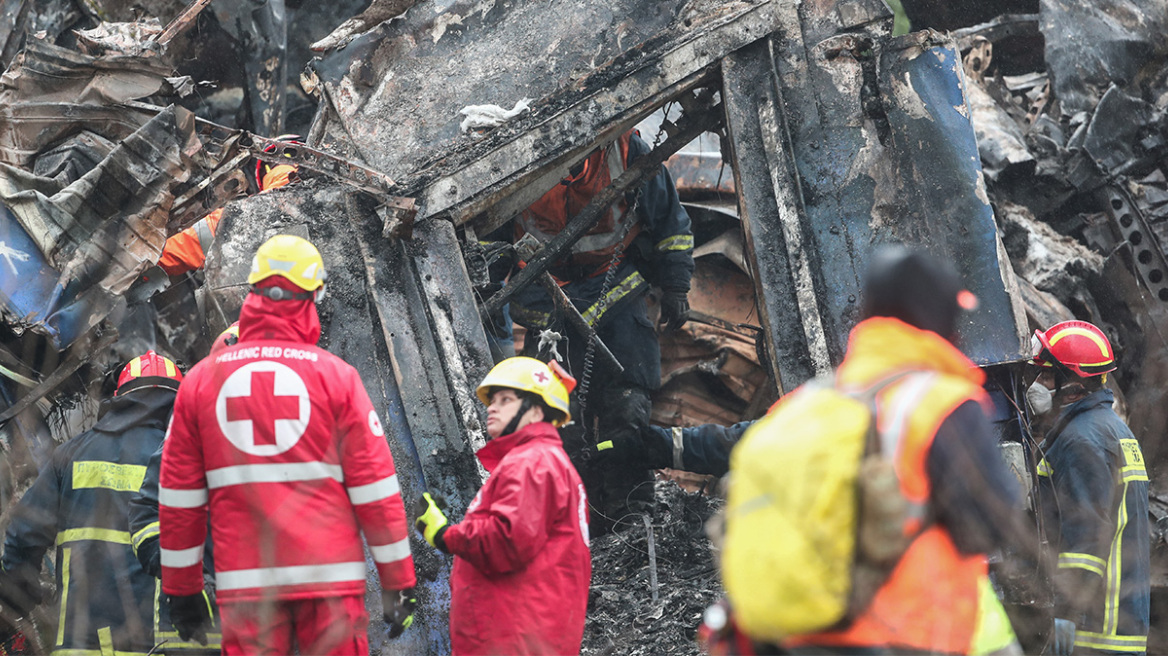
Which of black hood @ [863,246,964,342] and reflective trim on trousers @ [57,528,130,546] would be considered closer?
black hood @ [863,246,964,342]

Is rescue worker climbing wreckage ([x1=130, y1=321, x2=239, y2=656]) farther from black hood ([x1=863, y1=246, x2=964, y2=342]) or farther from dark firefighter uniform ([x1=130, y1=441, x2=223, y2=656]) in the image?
black hood ([x1=863, y1=246, x2=964, y2=342])

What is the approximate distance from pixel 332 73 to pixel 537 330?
1823mm

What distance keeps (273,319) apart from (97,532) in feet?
4.50

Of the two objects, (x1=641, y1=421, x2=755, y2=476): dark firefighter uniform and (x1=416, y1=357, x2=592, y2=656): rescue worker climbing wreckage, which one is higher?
(x1=641, y1=421, x2=755, y2=476): dark firefighter uniform

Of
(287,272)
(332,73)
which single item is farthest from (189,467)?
(332,73)

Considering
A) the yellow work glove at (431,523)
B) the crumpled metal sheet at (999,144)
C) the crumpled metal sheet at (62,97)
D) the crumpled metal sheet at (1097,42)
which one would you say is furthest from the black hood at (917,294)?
the crumpled metal sheet at (1097,42)

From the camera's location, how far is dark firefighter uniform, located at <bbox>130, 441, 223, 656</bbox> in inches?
131

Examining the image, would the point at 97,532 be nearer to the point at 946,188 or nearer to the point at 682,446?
the point at 682,446

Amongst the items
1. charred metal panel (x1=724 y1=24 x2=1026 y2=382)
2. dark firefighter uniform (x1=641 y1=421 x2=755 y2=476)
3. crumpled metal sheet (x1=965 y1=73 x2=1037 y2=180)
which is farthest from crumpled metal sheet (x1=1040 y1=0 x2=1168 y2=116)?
dark firefighter uniform (x1=641 y1=421 x2=755 y2=476)

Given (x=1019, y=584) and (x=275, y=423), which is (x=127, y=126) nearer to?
(x=275, y=423)

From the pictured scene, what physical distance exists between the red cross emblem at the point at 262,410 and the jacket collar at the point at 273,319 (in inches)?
5.0

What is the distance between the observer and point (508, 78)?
14.8ft

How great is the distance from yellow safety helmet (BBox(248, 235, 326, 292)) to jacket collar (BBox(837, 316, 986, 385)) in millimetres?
1785

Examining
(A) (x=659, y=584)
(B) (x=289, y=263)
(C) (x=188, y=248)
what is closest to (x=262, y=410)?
(B) (x=289, y=263)
